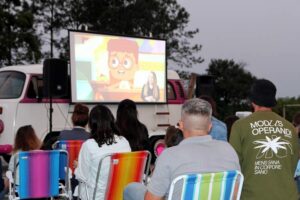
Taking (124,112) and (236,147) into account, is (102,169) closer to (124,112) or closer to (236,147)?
(124,112)

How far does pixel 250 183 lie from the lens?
13.3 feet

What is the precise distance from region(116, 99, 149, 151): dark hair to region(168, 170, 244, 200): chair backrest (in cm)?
285

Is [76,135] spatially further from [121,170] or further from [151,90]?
[151,90]

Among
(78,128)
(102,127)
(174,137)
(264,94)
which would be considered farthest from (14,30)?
(264,94)

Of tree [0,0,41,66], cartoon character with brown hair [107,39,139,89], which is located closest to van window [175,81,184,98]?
cartoon character with brown hair [107,39,139,89]

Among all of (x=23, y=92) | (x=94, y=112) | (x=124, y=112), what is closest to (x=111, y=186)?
(x=94, y=112)

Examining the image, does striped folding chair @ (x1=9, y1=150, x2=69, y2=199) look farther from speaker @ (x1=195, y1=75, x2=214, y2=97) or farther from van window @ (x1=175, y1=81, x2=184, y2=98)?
speaker @ (x1=195, y1=75, x2=214, y2=97)

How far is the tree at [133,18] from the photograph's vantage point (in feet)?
137

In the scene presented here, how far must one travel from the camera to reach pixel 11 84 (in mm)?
11398

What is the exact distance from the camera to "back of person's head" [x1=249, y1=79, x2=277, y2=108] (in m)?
4.15

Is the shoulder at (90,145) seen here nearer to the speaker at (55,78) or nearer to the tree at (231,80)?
the speaker at (55,78)

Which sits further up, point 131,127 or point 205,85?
point 205,85

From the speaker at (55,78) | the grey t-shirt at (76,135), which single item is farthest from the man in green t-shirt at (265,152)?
the speaker at (55,78)

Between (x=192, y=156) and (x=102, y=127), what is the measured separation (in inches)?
81.3
